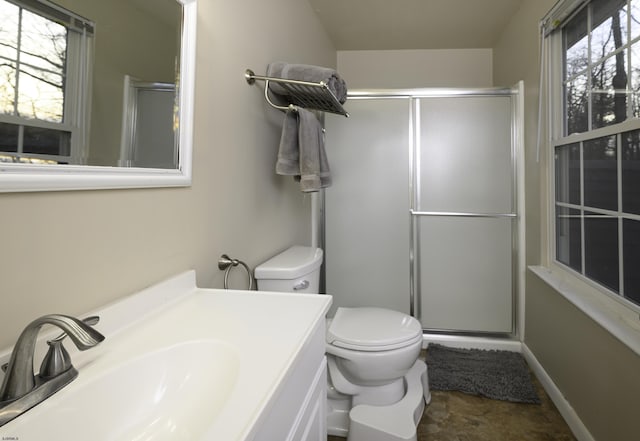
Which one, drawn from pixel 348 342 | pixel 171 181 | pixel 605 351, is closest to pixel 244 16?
pixel 171 181

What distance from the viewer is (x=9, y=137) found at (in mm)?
595

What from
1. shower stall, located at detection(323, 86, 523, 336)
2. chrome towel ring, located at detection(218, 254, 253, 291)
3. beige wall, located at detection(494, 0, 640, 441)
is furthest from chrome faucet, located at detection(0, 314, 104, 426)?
shower stall, located at detection(323, 86, 523, 336)

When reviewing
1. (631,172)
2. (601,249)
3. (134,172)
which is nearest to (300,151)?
(134,172)

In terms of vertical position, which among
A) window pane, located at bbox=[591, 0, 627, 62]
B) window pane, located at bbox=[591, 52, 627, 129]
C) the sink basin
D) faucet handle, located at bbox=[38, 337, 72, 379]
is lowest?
the sink basin

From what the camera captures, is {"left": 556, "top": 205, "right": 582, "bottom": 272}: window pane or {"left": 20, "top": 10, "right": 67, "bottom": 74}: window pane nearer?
{"left": 20, "top": 10, "right": 67, "bottom": 74}: window pane

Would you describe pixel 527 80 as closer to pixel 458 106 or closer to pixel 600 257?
pixel 458 106

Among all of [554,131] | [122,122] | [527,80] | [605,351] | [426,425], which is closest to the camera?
[122,122]

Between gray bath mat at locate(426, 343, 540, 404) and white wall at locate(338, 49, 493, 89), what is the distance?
227 centimetres

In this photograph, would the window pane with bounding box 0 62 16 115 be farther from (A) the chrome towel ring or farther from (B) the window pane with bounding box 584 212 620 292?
(B) the window pane with bounding box 584 212 620 292

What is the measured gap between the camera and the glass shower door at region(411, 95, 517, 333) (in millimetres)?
2436

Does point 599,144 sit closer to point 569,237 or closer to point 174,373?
point 569,237

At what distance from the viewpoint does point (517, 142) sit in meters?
2.39

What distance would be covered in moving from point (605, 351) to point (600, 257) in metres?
0.40

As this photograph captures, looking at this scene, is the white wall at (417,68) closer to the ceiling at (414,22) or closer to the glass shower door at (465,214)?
the ceiling at (414,22)
